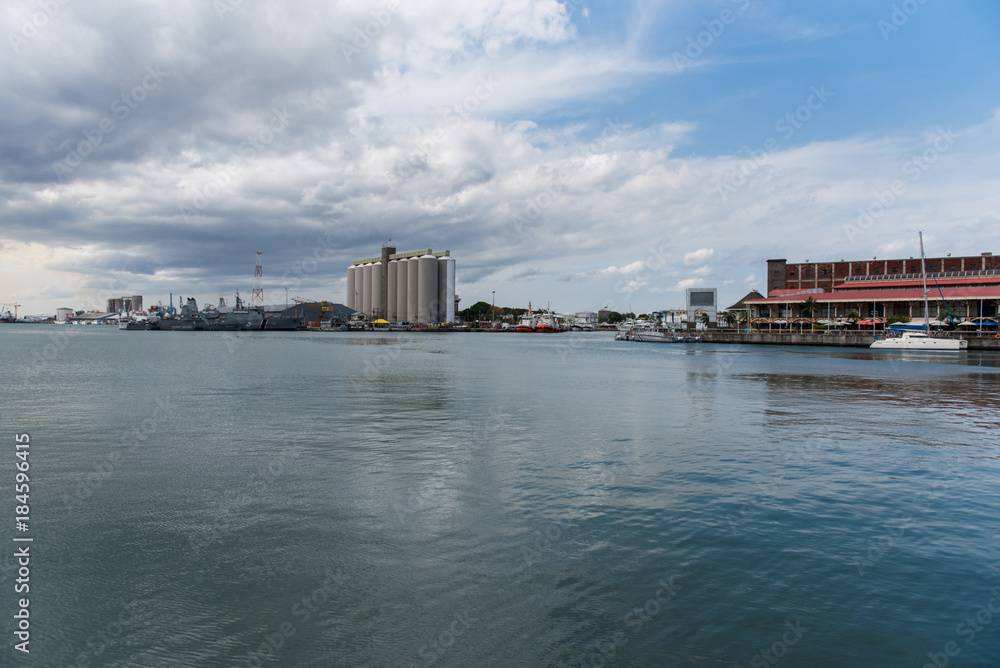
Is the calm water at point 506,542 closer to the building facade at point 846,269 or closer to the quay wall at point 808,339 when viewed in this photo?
the quay wall at point 808,339

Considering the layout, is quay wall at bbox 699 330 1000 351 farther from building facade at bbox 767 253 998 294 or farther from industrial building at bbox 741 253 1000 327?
building facade at bbox 767 253 998 294

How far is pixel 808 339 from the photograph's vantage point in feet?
343

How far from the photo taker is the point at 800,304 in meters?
126

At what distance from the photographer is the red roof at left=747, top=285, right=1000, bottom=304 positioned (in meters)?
101

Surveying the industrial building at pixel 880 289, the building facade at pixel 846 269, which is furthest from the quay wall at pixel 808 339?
the building facade at pixel 846 269

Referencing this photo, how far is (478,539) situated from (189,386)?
30.6m

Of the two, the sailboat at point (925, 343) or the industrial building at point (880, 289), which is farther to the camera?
the industrial building at point (880, 289)

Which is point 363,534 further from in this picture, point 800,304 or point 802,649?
point 800,304

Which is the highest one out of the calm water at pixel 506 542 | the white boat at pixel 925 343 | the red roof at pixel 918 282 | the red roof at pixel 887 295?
the red roof at pixel 918 282

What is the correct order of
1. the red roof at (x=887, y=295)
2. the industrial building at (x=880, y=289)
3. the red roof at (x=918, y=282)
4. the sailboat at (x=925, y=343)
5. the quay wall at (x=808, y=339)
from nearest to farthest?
the sailboat at (x=925, y=343), the quay wall at (x=808, y=339), the red roof at (x=887, y=295), the industrial building at (x=880, y=289), the red roof at (x=918, y=282)

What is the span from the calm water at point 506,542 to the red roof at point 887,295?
102 meters

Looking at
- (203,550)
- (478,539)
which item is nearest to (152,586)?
(203,550)

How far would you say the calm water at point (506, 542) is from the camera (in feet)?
23.1

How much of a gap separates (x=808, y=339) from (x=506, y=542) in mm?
109286
